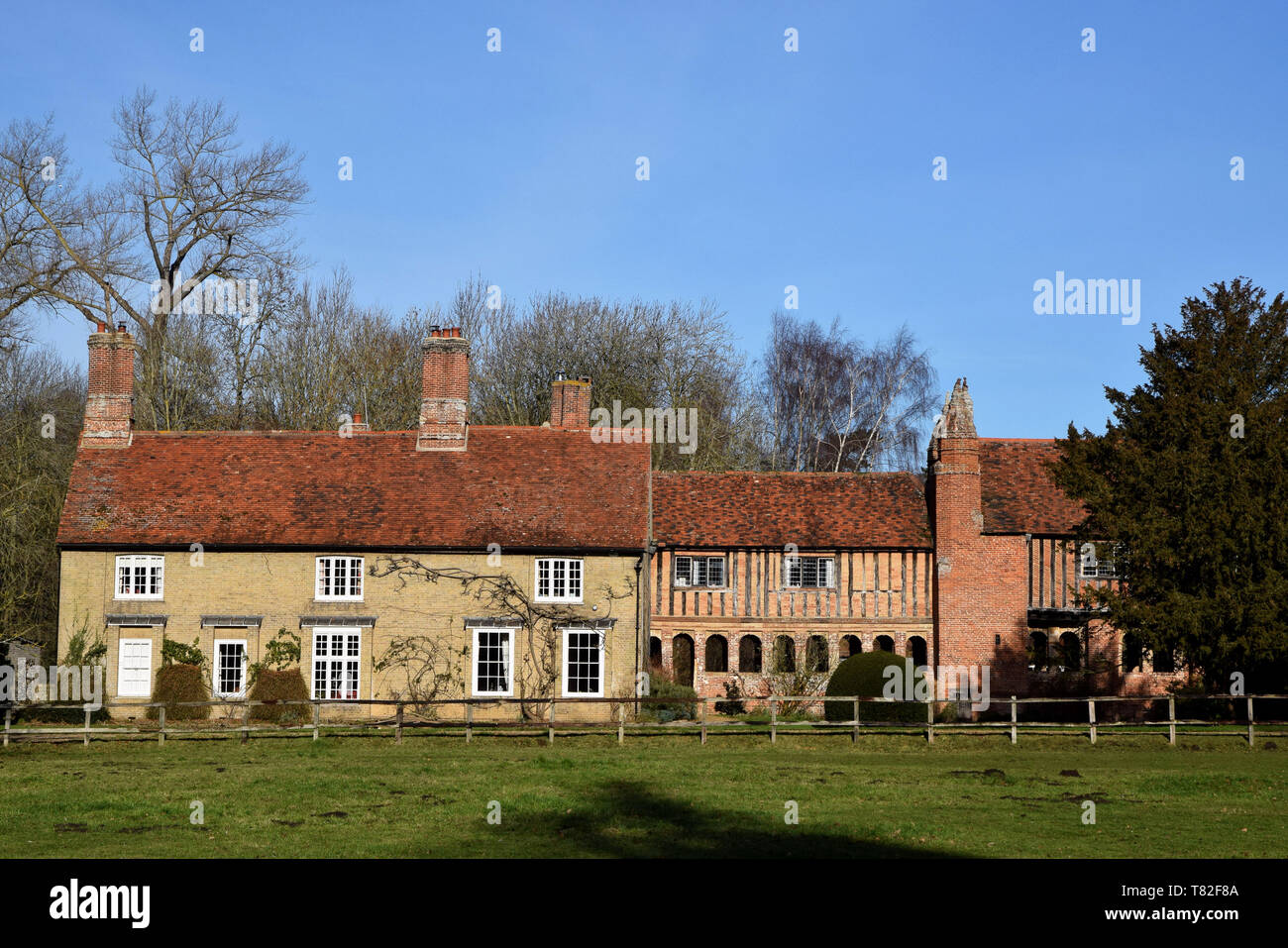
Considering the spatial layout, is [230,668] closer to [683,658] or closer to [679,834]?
[683,658]

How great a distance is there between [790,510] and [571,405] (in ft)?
25.7

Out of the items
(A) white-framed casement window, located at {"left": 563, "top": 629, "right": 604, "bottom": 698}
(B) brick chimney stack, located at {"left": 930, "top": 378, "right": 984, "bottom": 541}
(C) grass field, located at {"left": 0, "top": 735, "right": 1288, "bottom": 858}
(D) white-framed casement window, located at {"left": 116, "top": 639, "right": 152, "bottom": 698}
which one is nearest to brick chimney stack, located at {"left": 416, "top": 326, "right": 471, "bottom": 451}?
(A) white-framed casement window, located at {"left": 563, "top": 629, "right": 604, "bottom": 698}

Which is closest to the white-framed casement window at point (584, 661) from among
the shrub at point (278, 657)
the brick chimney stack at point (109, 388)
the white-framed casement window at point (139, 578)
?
the shrub at point (278, 657)

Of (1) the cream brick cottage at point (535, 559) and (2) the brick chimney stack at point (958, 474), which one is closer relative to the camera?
(1) the cream brick cottage at point (535, 559)

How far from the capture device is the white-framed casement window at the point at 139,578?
34.2 m

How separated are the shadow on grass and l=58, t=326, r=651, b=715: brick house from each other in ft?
47.6

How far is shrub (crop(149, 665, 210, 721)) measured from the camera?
3247cm

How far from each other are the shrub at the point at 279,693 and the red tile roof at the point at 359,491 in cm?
Answer: 349

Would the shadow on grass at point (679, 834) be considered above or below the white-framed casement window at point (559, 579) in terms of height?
below

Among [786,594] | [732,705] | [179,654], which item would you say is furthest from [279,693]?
[786,594]

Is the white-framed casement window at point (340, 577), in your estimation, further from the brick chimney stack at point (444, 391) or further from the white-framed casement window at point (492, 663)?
the brick chimney stack at point (444, 391)

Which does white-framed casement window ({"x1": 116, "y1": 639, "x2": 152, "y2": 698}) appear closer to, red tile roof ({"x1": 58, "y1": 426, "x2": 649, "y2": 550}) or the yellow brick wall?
the yellow brick wall
